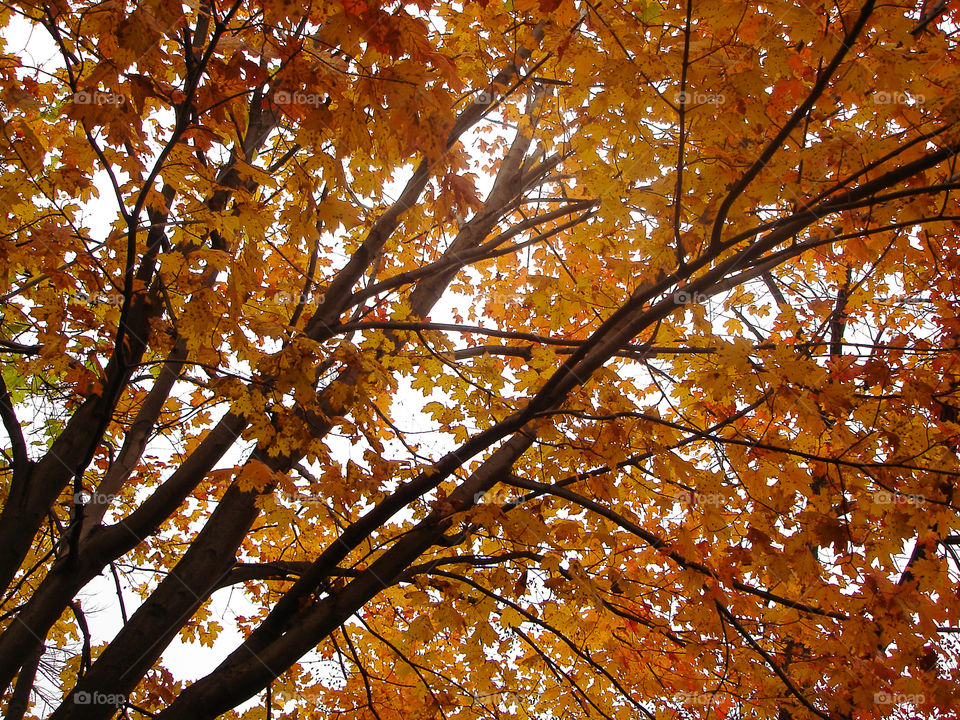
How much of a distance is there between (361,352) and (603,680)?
9.53 feet

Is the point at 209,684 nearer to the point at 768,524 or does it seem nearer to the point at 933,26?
the point at 768,524

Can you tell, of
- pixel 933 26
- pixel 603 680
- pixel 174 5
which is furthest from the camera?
pixel 603 680

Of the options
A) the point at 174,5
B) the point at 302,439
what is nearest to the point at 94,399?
the point at 302,439

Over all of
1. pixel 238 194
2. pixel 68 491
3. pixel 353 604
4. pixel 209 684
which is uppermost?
pixel 68 491

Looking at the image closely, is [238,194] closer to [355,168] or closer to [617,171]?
[355,168]

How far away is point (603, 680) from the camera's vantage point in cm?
412

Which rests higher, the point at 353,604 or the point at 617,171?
the point at 617,171

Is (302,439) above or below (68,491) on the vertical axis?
below

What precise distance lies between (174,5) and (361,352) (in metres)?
1.58

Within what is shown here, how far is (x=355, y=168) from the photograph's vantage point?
3170 mm

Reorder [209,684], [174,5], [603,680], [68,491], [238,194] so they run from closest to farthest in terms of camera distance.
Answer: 1. [174,5]
2. [238,194]
3. [209,684]
4. [603,680]
5. [68,491]

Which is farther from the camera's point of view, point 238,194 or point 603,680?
point 603,680

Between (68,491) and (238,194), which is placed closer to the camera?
(238,194)

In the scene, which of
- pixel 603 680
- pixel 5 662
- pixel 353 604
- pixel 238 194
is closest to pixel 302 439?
pixel 353 604
